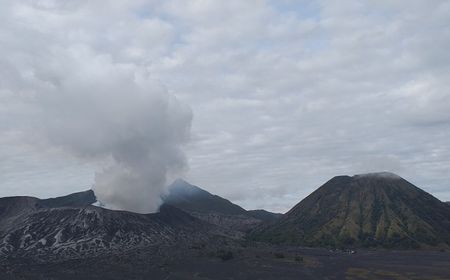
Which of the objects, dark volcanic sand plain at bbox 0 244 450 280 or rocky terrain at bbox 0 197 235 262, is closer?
dark volcanic sand plain at bbox 0 244 450 280

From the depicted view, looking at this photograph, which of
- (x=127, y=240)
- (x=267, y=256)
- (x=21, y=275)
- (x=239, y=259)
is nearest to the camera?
(x=21, y=275)

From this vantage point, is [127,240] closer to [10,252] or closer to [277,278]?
[10,252]

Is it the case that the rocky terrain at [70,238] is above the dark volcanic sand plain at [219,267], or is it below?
above

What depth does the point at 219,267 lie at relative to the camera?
467ft

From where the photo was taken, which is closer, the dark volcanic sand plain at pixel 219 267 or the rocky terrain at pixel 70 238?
the dark volcanic sand plain at pixel 219 267

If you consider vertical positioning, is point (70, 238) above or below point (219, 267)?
above

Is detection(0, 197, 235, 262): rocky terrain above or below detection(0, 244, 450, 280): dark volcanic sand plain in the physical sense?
above

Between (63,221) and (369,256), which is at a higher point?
(63,221)

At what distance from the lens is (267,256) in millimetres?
172125

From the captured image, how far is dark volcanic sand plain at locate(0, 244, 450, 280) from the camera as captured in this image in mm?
126812

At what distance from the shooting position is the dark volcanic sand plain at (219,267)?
12681 centimetres

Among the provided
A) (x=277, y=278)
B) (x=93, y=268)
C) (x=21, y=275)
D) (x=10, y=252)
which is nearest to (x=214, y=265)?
(x=277, y=278)

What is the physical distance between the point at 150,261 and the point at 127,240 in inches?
1723

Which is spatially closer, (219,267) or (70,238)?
(219,267)
